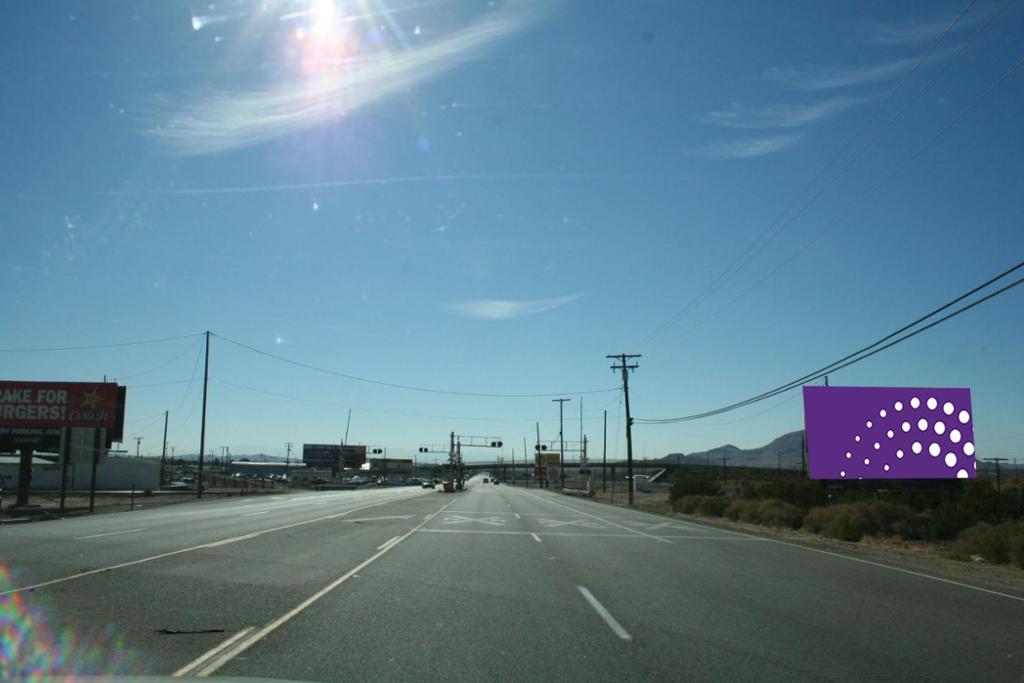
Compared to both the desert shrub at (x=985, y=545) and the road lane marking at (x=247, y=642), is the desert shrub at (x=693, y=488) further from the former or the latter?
the road lane marking at (x=247, y=642)

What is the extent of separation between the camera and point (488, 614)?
9820 mm

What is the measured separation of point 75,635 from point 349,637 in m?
2.84

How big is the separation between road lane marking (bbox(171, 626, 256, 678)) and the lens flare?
0.32m

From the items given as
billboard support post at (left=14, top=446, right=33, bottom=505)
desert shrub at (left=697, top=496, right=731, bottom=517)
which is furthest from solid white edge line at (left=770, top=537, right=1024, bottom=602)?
billboard support post at (left=14, top=446, right=33, bottom=505)

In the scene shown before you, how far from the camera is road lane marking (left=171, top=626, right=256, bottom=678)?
21.6 ft

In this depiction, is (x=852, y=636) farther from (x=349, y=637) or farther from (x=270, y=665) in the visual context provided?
(x=270, y=665)

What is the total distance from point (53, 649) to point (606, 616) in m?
6.08

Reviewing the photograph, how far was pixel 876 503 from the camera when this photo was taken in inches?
1196

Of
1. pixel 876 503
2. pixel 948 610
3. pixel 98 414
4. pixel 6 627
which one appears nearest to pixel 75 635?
pixel 6 627

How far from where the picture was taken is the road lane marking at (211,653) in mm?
6574

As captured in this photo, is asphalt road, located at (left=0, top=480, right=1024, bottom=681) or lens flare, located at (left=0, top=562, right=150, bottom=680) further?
asphalt road, located at (left=0, top=480, right=1024, bottom=681)

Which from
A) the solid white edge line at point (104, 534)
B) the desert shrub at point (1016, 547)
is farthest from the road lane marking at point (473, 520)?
the desert shrub at point (1016, 547)

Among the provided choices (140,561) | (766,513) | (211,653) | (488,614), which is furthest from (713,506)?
(211,653)

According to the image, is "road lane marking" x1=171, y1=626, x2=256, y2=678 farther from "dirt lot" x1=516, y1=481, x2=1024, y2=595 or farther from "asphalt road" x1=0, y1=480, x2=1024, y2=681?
"dirt lot" x1=516, y1=481, x2=1024, y2=595
